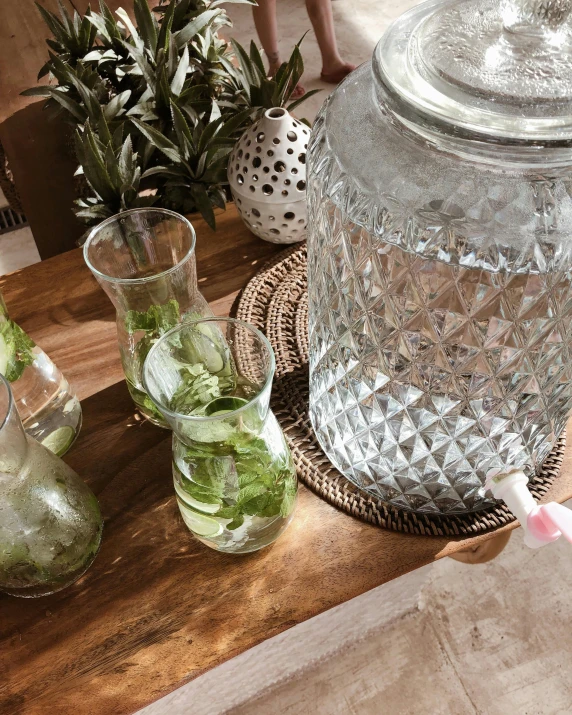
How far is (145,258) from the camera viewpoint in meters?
0.50

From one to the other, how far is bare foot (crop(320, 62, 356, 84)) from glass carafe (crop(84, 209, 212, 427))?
1439mm

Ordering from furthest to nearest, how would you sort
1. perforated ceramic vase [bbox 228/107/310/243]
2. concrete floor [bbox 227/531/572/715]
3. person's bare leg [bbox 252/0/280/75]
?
person's bare leg [bbox 252/0/280/75], concrete floor [bbox 227/531/572/715], perforated ceramic vase [bbox 228/107/310/243]

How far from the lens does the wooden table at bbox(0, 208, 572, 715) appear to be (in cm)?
41

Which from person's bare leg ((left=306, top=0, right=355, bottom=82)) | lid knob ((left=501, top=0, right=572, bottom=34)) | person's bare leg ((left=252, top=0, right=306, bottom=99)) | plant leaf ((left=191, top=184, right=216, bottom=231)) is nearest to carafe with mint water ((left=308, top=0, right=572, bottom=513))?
lid knob ((left=501, top=0, right=572, bottom=34))

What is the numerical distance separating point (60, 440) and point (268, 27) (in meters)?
1.45

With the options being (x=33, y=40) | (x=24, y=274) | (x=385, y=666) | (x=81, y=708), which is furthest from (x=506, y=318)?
(x=33, y=40)

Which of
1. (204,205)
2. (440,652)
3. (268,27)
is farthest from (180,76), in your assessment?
(268,27)

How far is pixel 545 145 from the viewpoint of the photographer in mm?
289

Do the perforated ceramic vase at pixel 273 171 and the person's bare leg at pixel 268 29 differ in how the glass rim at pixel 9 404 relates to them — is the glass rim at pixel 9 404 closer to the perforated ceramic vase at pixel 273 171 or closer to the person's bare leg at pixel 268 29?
the perforated ceramic vase at pixel 273 171

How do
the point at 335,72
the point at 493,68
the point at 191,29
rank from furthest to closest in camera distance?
1. the point at 335,72
2. the point at 191,29
3. the point at 493,68

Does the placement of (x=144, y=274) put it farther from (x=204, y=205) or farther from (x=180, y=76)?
(x=180, y=76)

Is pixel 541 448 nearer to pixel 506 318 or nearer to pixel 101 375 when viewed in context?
pixel 506 318

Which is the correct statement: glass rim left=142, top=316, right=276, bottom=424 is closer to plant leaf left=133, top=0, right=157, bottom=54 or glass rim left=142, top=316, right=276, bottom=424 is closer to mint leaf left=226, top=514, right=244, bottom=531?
mint leaf left=226, top=514, right=244, bottom=531

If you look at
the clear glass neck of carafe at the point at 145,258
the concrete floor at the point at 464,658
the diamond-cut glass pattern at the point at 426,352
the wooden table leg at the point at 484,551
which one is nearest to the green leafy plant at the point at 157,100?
the clear glass neck of carafe at the point at 145,258
